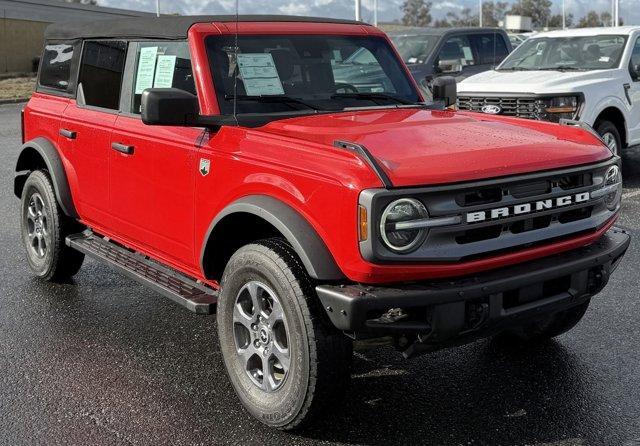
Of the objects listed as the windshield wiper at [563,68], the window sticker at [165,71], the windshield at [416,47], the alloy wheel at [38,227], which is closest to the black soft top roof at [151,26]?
the window sticker at [165,71]

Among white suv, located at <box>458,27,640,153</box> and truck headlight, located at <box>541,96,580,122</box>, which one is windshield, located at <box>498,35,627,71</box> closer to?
white suv, located at <box>458,27,640,153</box>

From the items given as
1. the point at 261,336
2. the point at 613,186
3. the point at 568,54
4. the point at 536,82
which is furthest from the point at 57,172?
the point at 568,54

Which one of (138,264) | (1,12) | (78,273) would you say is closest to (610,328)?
(138,264)

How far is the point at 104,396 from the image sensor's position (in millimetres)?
4078

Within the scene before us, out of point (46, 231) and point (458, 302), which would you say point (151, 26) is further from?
point (458, 302)

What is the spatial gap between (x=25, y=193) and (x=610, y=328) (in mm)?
4288

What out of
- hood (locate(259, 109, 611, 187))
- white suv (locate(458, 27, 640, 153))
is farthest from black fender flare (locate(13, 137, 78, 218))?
white suv (locate(458, 27, 640, 153))

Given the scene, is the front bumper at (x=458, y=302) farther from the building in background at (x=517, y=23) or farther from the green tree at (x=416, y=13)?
the green tree at (x=416, y=13)

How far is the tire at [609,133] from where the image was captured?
9406 millimetres

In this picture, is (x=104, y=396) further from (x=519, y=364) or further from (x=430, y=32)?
(x=430, y=32)

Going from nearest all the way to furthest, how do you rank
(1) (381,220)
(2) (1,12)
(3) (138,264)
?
1. (1) (381,220)
2. (3) (138,264)
3. (2) (1,12)

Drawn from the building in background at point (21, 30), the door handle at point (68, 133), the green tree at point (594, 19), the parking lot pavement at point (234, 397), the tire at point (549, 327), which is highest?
the green tree at point (594, 19)

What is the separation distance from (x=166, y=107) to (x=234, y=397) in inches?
58.8

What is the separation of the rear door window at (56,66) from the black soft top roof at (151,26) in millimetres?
103
